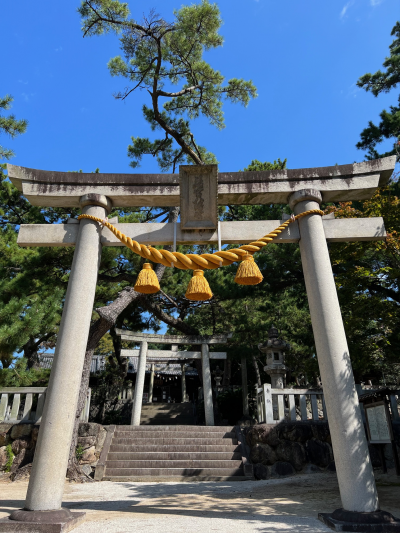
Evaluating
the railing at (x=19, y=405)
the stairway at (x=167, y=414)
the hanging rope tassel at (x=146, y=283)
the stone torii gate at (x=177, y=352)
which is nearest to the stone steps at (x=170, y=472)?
the railing at (x=19, y=405)

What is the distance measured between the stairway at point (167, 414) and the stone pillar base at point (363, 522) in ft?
42.1

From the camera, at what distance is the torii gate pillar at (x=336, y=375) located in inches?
134

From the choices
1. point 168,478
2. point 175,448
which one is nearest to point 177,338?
point 175,448

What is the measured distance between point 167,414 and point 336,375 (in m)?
14.3

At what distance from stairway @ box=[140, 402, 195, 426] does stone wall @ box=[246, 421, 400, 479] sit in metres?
8.18

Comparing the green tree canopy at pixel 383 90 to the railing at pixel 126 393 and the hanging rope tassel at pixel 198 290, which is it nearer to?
the hanging rope tassel at pixel 198 290

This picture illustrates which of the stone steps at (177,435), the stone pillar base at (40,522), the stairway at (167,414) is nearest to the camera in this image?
the stone pillar base at (40,522)

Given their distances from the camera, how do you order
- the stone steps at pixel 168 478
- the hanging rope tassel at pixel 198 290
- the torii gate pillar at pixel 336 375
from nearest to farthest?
the torii gate pillar at pixel 336 375 → the hanging rope tassel at pixel 198 290 → the stone steps at pixel 168 478

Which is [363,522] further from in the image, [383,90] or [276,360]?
[383,90]

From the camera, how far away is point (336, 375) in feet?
12.4

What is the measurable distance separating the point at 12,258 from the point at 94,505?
20.0 ft

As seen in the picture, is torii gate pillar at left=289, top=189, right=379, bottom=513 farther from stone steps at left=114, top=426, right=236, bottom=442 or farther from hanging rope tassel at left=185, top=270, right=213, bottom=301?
stone steps at left=114, top=426, right=236, bottom=442

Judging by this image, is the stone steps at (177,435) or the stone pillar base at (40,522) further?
the stone steps at (177,435)

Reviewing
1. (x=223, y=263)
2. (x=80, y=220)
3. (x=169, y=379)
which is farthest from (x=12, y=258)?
(x=169, y=379)
